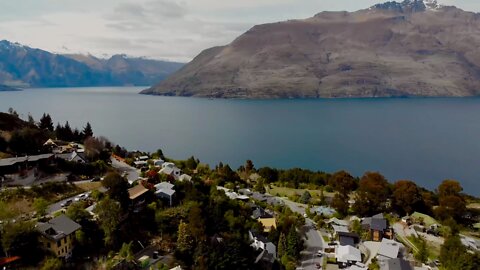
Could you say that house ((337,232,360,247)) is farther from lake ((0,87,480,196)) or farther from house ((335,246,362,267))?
lake ((0,87,480,196))

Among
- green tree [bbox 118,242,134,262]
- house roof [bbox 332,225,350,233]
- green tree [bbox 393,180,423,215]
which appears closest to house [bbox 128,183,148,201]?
green tree [bbox 118,242,134,262]

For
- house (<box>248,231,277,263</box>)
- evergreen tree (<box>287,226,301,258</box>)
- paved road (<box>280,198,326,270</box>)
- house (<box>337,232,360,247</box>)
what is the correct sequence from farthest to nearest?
house (<box>337,232,360,247</box>) < evergreen tree (<box>287,226,301,258</box>) < paved road (<box>280,198,326,270</box>) < house (<box>248,231,277,263</box>)

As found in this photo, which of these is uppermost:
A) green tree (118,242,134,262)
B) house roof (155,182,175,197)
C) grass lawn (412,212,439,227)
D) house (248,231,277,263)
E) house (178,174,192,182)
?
house roof (155,182,175,197)

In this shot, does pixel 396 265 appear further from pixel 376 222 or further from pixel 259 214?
pixel 259 214

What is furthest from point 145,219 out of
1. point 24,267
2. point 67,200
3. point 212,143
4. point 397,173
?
point 212,143

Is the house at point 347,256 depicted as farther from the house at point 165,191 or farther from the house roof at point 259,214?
the house at point 165,191
